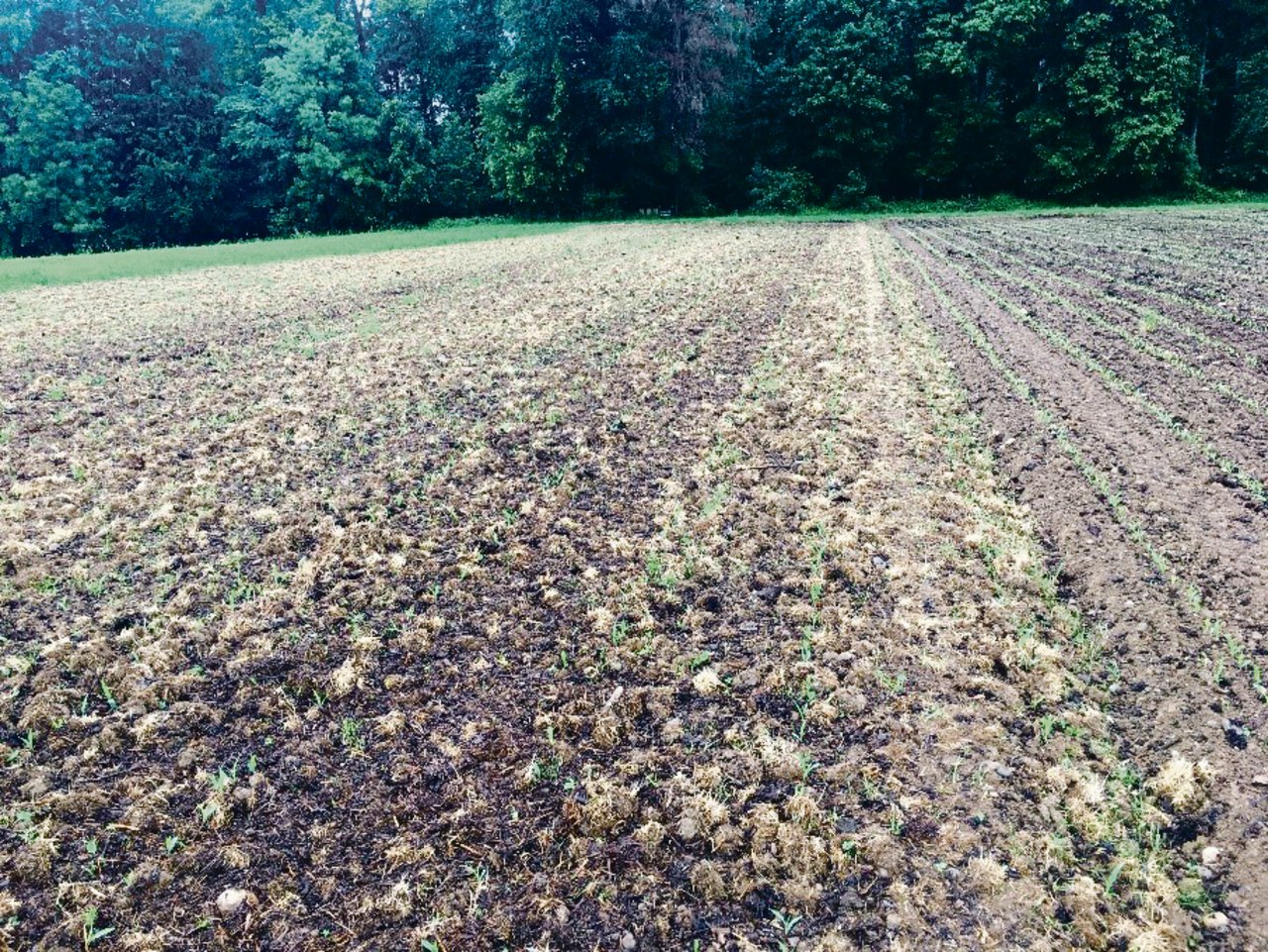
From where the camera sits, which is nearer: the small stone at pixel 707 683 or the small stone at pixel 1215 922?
the small stone at pixel 1215 922

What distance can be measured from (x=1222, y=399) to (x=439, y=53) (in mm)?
52516

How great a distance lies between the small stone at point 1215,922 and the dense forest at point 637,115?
38.2 meters

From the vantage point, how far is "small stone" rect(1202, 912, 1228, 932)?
275 cm

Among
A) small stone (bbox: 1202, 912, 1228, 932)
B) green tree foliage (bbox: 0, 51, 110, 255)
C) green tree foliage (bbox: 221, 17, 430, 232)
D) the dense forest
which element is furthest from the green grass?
small stone (bbox: 1202, 912, 1228, 932)

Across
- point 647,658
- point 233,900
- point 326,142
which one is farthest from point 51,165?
point 233,900

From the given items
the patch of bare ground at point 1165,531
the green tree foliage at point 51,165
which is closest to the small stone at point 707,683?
the patch of bare ground at point 1165,531

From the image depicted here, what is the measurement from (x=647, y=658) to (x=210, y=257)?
96.3ft

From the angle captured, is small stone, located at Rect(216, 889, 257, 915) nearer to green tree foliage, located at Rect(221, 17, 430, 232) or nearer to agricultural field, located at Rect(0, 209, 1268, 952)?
agricultural field, located at Rect(0, 209, 1268, 952)

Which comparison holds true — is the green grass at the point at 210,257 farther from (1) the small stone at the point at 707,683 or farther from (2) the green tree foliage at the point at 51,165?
(1) the small stone at the point at 707,683

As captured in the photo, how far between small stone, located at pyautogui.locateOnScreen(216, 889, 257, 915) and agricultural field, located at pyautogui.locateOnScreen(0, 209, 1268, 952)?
0.04 meters

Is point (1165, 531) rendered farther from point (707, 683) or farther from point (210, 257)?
point (210, 257)

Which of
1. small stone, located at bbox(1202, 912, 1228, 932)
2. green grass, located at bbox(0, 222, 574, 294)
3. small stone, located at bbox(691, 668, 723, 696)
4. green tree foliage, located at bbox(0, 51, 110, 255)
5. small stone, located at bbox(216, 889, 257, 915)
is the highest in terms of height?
green tree foliage, located at bbox(0, 51, 110, 255)

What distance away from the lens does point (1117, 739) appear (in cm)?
365

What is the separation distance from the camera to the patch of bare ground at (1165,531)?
3178mm
